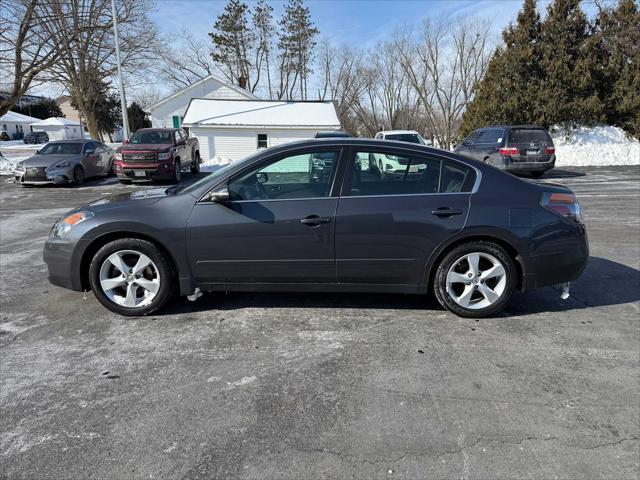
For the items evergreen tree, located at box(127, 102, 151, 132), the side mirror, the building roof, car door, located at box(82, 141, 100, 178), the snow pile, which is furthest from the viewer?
evergreen tree, located at box(127, 102, 151, 132)

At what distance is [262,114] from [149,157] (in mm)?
12102

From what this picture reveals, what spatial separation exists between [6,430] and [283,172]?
262 centimetres

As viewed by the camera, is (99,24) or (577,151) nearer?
(577,151)

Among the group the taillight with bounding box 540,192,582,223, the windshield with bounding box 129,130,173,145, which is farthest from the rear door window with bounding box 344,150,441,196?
the windshield with bounding box 129,130,173,145

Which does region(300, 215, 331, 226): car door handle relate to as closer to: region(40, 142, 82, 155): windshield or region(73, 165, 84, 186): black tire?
region(73, 165, 84, 186): black tire

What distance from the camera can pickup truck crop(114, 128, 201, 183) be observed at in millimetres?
14672

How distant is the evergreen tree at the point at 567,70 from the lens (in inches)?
814

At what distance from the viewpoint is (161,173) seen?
14883 mm

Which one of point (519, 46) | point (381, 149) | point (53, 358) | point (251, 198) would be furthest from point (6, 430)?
point (519, 46)

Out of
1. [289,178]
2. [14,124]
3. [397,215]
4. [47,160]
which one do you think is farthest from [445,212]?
[14,124]

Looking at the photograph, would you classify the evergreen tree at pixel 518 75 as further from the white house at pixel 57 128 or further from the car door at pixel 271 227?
the white house at pixel 57 128

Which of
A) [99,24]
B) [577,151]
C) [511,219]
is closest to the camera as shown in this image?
[511,219]

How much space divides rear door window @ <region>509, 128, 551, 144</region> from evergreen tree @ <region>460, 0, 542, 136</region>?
830 centimetres

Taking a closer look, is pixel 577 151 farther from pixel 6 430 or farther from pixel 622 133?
pixel 6 430
